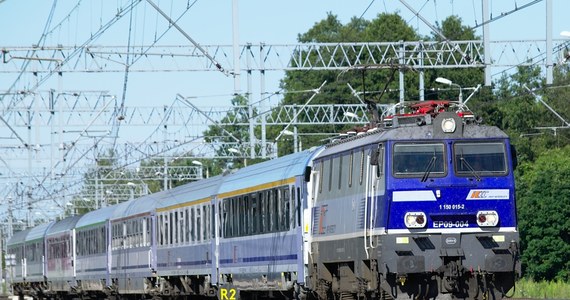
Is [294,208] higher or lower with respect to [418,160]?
lower

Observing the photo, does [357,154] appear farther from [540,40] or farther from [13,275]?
[13,275]

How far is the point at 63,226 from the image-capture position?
56062mm

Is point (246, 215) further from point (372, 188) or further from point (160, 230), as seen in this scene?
point (160, 230)

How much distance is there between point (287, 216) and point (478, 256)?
22.0 feet

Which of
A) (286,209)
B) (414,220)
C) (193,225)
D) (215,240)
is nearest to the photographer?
(414,220)

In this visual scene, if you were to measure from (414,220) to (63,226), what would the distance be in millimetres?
37171

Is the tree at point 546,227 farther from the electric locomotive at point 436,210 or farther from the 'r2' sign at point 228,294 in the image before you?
the electric locomotive at point 436,210

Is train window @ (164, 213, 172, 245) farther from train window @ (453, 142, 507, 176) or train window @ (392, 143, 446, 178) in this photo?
train window @ (453, 142, 507, 176)

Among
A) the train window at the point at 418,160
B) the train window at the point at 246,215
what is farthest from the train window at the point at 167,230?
the train window at the point at 418,160

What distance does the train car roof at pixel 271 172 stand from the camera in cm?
2598

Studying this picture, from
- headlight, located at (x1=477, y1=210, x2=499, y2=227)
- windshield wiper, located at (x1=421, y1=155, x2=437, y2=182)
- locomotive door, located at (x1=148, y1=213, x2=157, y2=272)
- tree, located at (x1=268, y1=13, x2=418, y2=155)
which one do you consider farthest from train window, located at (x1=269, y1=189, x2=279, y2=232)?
tree, located at (x1=268, y1=13, x2=418, y2=155)

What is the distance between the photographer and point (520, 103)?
91.5 metres

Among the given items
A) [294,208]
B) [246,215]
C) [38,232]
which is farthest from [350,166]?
[38,232]

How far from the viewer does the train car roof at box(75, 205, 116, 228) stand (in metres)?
47.2
